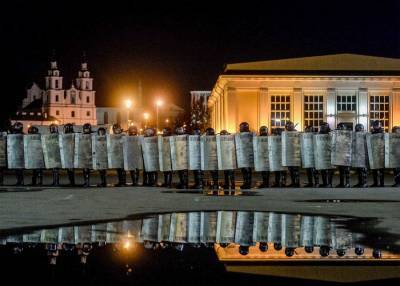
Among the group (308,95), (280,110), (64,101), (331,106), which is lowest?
(280,110)

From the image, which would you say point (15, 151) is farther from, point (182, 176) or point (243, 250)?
point (243, 250)

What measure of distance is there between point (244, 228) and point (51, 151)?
12.0 meters

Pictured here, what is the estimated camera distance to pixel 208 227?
10.0 meters

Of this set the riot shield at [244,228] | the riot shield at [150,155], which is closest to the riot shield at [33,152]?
the riot shield at [150,155]

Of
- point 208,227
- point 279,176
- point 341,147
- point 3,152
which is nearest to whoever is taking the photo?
point 208,227

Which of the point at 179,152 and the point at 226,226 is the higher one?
the point at 179,152

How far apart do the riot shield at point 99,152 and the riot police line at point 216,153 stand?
0.03 meters

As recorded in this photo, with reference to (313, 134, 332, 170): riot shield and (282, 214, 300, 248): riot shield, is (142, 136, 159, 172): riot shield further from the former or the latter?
(282, 214, 300, 248): riot shield

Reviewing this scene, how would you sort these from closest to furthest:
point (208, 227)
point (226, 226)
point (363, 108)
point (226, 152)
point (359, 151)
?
point (208, 227)
point (226, 226)
point (359, 151)
point (226, 152)
point (363, 108)

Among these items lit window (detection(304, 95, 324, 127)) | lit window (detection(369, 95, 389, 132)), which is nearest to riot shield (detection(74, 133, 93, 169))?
lit window (detection(304, 95, 324, 127))

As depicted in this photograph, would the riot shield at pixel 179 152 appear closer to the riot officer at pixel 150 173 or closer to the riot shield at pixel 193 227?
the riot officer at pixel 150 173

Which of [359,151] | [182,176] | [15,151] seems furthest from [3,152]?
[359,151]

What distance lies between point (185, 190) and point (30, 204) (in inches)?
205

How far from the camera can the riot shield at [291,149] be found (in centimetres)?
2044
